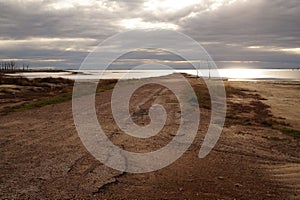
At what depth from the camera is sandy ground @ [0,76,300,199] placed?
6.38 meters

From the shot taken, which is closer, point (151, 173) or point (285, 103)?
point (151, 173)

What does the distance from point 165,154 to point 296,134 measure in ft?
22.0

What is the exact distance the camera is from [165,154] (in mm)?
9219

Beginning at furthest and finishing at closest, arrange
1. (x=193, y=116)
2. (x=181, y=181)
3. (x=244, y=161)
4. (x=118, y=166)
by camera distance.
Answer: (x=193, y=116) → (x=244, y=161) → (x=118, y=166) → (x=181, y=181)

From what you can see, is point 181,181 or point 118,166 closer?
point 181,181

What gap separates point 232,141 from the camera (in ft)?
36.2

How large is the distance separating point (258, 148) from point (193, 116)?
18.2ft

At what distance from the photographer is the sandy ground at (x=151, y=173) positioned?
6375 mm

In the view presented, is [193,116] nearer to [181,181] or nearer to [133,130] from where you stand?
[133,130]

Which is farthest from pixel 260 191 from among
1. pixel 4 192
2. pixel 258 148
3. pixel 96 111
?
pixel 96 111

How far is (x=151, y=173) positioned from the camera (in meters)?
7.59

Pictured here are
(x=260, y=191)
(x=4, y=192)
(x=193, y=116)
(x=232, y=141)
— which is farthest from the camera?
(x=193, y=116)

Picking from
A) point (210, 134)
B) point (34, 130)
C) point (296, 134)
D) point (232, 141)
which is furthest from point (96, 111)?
point (296, 134)

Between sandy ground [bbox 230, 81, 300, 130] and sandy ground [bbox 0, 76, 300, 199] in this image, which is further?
sandy ground [bbox 230, 81, 300, 130]
